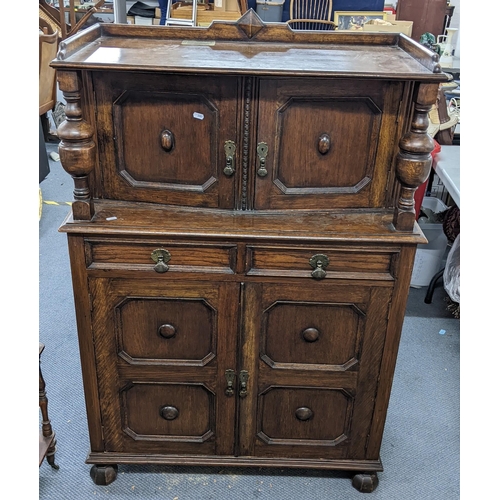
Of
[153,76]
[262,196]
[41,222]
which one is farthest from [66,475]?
[41,222]

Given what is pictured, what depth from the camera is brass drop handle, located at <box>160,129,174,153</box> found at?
1.53m

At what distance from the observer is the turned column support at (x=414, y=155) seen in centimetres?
140

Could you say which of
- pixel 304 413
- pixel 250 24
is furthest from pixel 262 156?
pixel 304 413

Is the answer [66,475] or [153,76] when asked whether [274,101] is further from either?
[66,475]

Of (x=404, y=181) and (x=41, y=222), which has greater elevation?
(x=404, y=181)

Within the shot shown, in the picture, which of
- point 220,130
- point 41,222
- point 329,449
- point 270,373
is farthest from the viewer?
point 41,222

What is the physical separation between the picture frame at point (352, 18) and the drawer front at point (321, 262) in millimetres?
4017

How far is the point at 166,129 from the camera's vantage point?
1.54 m

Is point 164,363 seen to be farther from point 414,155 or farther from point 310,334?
point 414,155

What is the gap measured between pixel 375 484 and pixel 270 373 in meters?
0.60

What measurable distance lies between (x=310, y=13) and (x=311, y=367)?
480cm

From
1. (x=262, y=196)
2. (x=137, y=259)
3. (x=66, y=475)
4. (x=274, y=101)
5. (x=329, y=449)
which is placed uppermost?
(x=274, y=101)

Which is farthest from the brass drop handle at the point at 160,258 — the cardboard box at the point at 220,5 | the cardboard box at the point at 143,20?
the cardboard box at the point at 143,20

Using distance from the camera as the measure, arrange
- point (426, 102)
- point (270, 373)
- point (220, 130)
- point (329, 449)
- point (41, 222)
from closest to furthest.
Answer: point (426, 102)
point (220, 130)
point (270, 373)
point (329, 449)
point (41, 222)
